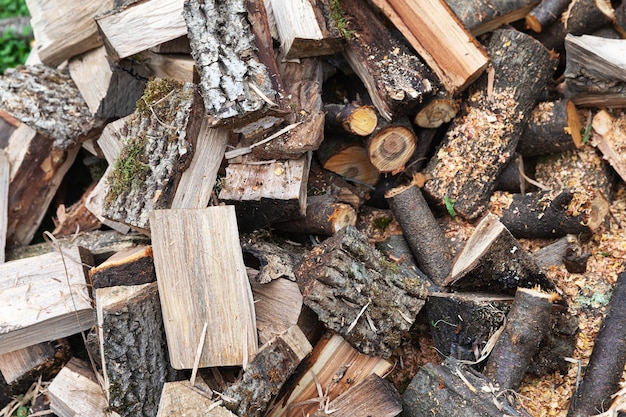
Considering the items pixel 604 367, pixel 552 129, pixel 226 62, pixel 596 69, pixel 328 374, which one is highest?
pixel 226 62

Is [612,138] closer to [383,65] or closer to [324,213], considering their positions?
[383,65]

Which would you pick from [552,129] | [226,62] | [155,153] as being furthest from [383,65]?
[155,153]

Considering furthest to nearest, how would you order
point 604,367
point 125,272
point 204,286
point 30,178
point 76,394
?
1. point 30,178
2. point 76,394
3. point 125,272
4. point 204,286
5. point 604,367

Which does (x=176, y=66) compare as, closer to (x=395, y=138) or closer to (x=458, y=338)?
(x=395, y=138)

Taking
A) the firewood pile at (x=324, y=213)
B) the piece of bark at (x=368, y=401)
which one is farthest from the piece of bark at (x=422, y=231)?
the piece of bark at (x=368, y=401)

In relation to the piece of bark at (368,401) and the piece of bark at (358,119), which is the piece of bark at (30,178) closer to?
the piece of bark at (358,119)

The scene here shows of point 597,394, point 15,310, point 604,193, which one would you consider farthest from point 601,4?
point 15,310
